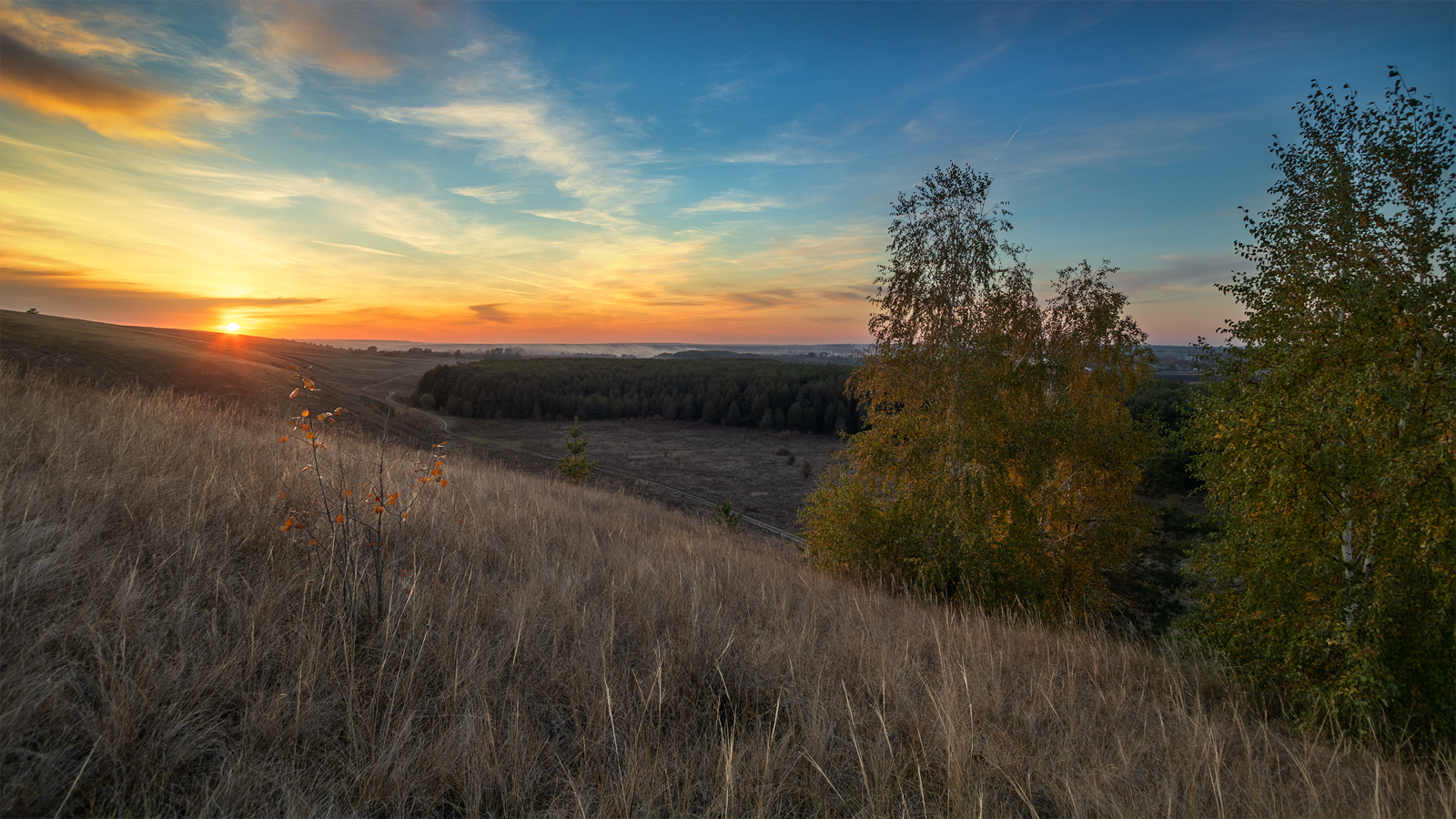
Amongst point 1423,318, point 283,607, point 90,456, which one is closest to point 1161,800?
point 283,607

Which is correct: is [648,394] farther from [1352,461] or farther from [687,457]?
[1352,461]

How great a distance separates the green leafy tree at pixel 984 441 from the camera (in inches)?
497

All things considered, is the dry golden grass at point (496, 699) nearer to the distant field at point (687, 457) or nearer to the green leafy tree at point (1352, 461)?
the green leafy tree at point (1352, 461)

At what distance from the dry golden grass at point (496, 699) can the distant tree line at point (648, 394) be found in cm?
9133

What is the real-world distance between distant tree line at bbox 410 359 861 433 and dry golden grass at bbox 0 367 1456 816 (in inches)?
3596

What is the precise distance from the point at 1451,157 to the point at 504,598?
13.6 meters

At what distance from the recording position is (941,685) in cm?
433

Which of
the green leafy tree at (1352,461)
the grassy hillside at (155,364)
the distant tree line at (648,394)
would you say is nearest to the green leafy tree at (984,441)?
the green leafy tree at (1352,461)

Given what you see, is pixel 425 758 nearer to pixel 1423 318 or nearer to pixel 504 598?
pixel 504 598

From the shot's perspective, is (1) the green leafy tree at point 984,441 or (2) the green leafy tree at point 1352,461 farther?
(1) the green leafy tree at point 984,441

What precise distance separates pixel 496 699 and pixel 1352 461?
34.7ft

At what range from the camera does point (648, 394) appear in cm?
11606

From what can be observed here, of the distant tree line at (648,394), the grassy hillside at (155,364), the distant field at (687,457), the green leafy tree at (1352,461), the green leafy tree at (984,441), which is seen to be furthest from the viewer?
the distant tree line at (648,394)

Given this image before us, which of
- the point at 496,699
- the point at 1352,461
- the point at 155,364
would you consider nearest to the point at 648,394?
the point at 155,364
